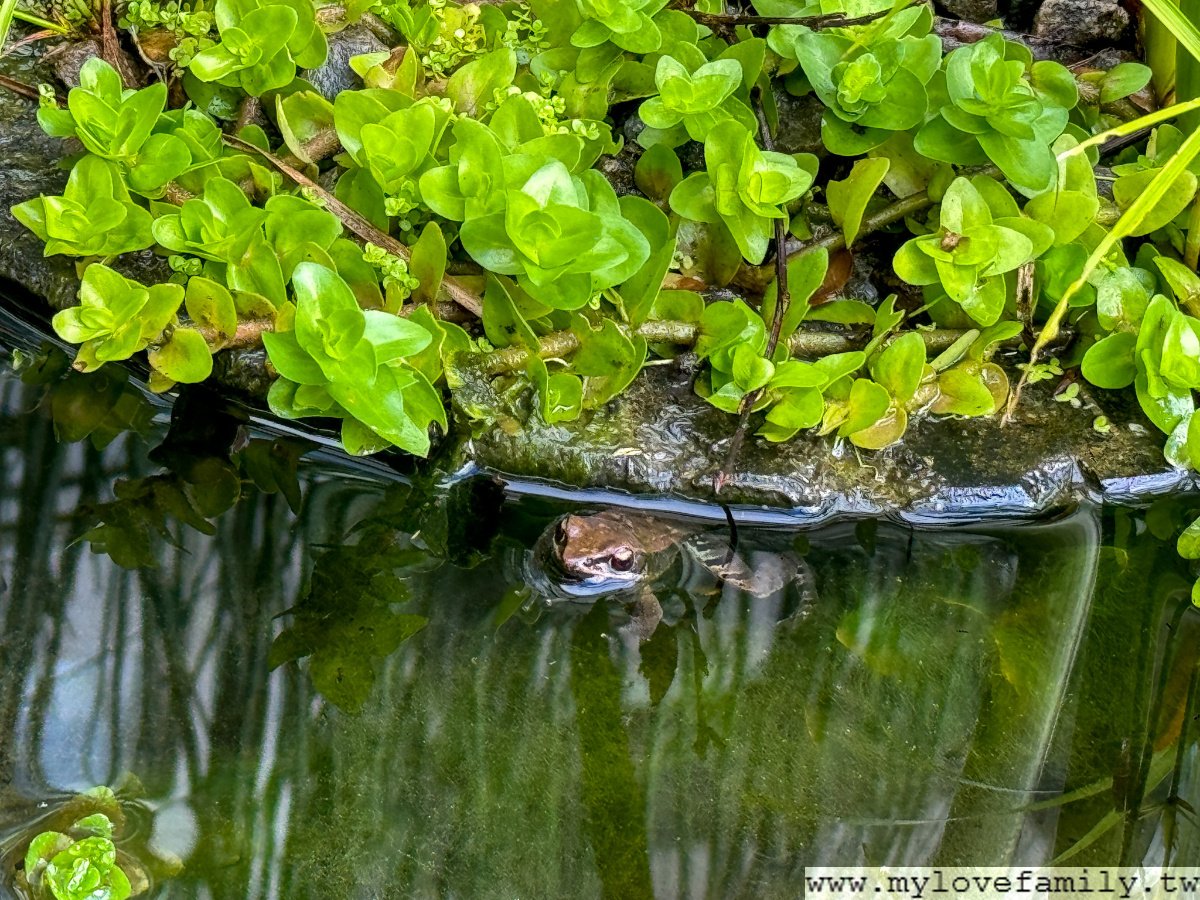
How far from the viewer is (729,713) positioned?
2133 millimetres

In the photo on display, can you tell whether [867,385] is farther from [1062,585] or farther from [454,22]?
[454,22]

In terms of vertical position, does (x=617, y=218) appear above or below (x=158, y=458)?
above

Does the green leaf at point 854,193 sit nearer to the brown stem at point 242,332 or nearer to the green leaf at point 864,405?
the green leaf at point 864,405

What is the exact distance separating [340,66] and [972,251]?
1667 mm

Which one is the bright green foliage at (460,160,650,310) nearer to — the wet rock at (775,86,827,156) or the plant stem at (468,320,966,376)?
the plant stem at (468,320,966,376)

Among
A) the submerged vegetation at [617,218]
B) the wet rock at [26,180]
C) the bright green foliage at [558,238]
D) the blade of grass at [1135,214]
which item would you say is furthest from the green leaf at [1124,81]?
the wet rock at [26,180]

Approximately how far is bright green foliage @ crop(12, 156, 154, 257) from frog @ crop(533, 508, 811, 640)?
1.16 metres

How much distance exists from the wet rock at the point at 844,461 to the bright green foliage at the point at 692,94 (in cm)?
60

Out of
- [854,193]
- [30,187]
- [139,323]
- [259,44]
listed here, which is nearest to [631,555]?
[854,193]

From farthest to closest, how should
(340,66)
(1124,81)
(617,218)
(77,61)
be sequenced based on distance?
(77,61) < (340,66) < (1124,81) < (617,218)

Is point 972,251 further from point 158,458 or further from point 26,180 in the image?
point 26,180

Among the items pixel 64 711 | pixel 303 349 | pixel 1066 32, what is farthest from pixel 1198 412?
pixel 64 711

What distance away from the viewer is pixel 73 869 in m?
1.69

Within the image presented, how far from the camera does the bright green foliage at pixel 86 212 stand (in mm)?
2062
